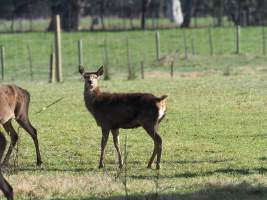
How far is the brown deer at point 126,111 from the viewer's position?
15.5 metres

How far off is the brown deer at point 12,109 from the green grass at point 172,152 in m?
0.50

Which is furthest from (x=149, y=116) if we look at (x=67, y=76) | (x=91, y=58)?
(x=91, y=58)

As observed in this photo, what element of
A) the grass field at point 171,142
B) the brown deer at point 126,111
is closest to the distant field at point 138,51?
the grass field at point 171,142

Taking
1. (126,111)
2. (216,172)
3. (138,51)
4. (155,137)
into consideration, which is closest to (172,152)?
(155,137)

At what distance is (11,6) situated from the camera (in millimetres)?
84750

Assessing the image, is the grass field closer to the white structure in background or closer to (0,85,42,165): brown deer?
(0,85,42,165): brown deer

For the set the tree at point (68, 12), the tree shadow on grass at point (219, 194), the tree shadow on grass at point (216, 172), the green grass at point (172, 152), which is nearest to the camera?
the tree shadow on grass at point (219, 194)

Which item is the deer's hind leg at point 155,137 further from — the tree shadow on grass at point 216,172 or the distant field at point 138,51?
the distant field at point 138,51

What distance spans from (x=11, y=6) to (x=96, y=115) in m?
69.8

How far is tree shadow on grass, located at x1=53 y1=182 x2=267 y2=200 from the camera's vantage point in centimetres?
1222

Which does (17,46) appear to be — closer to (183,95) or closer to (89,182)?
(183,95)

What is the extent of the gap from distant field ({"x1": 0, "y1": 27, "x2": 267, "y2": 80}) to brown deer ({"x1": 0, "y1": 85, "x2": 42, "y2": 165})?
80.8 feet

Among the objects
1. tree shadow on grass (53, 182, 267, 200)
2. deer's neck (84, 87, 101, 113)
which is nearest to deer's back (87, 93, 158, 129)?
deer's neck (84, 87, 101, 113)

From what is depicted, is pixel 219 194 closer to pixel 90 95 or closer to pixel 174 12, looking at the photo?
pixel 90 95
